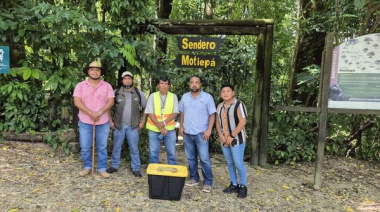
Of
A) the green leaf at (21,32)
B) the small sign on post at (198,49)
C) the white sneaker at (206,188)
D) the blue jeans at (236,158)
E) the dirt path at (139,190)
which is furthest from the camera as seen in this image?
the small sign on post at (198,49)

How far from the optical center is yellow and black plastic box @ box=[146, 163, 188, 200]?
12.5 feet

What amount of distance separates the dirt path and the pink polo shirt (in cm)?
87

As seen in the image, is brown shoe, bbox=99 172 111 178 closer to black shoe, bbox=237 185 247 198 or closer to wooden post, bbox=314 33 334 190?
black shoe, bbox=237 185 247 198

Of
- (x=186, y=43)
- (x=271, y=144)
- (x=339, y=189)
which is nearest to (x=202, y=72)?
(x=186, y=43)

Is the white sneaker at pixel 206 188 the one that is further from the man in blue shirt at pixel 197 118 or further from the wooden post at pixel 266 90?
the wooden post at pixel 266 90

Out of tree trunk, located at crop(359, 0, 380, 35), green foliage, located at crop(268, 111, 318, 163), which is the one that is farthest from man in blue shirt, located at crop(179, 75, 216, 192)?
tree trunk, located at crop(359, 0, 380, 35)

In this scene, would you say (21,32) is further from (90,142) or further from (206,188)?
(206,188)

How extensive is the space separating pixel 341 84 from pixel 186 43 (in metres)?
2.46

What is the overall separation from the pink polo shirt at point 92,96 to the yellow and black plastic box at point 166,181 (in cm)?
118

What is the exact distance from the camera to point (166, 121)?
4352 mm

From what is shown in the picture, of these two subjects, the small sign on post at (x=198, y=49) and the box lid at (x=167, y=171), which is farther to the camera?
the small sign on post at (x=198, y=49)

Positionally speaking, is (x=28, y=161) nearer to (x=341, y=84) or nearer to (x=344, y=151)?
(x=341, y=84)

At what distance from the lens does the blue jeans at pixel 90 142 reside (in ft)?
14.6

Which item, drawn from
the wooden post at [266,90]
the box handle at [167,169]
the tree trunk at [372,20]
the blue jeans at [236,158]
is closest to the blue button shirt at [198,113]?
the blue jeans at [236,158]
